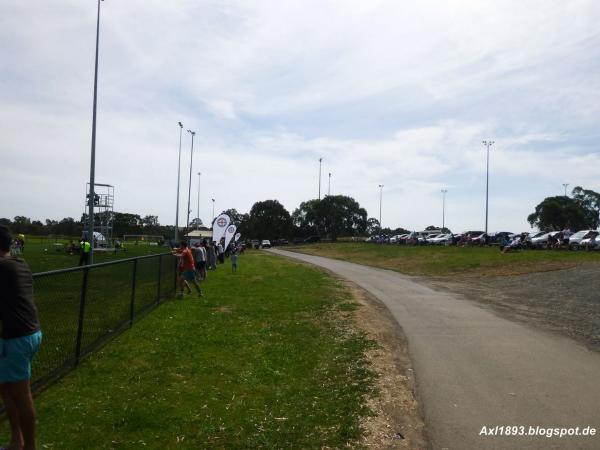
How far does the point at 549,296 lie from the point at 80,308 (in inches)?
557

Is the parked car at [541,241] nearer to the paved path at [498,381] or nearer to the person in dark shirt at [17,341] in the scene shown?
the paved path at [498,381]

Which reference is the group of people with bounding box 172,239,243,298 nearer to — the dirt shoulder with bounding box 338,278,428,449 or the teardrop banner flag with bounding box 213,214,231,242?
the teardrop banner flag with bounding box 213,214,231,242

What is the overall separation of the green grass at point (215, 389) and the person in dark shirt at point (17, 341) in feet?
1.50

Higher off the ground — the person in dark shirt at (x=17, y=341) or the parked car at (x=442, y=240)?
the parked car at (x=442, y=240)

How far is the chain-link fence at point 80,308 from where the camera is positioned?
5887mm

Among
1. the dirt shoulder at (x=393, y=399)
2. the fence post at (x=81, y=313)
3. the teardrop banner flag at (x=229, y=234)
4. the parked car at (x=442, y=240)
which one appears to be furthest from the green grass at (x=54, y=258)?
the parked car at (x=442, y=240)

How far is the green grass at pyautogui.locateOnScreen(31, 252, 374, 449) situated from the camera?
14.6ft

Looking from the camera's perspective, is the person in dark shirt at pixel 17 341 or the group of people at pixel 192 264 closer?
the person in dark shirt at pixel 17 341

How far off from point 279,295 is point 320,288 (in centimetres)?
319

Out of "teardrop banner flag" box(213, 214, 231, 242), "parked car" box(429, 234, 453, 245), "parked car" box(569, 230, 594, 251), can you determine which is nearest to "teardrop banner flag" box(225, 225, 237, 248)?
"teardrop banner flag" box(213, 214, 231, 242)

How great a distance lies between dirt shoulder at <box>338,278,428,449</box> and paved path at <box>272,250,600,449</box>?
0.14 meters

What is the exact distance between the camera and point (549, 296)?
615 inches

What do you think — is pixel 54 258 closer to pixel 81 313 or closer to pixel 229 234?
pixel 229 234

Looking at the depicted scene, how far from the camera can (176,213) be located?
52188 millimetres
